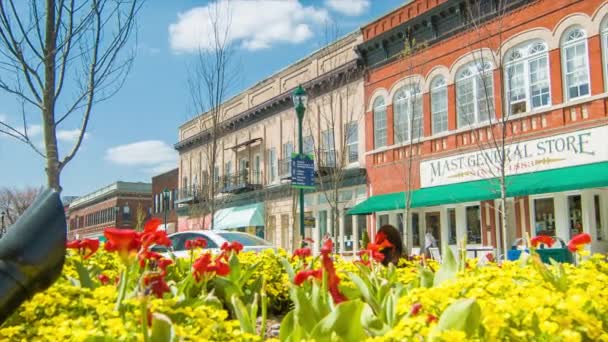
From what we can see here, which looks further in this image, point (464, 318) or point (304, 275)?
point (304, 275)

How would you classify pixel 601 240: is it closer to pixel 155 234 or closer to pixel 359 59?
pixel 359 59

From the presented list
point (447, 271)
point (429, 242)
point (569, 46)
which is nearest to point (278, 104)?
point (429, 242)

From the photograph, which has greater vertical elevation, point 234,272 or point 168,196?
point 168,196

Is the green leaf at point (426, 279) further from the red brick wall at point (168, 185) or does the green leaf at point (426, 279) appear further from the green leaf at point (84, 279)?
the red brick wall at point (168, 185)

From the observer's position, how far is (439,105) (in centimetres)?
2006

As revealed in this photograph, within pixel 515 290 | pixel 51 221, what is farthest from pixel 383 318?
pixel 51 221

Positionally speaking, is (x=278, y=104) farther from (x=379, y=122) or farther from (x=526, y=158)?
(x=526, y=158)

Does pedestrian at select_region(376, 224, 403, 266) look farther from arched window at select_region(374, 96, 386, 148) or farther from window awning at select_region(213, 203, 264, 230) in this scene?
window awning at select_region(213, 203, 264, 230)

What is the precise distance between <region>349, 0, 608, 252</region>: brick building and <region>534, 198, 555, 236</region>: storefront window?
0.11ft

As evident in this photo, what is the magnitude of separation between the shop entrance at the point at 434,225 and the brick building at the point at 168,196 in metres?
26.5

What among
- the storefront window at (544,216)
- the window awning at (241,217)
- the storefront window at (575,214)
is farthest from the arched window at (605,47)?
the window awning at (241,217)

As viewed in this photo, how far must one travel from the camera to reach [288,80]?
28.1 metres

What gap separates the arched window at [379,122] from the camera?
880 inches

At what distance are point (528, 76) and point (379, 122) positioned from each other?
6.82 metres
